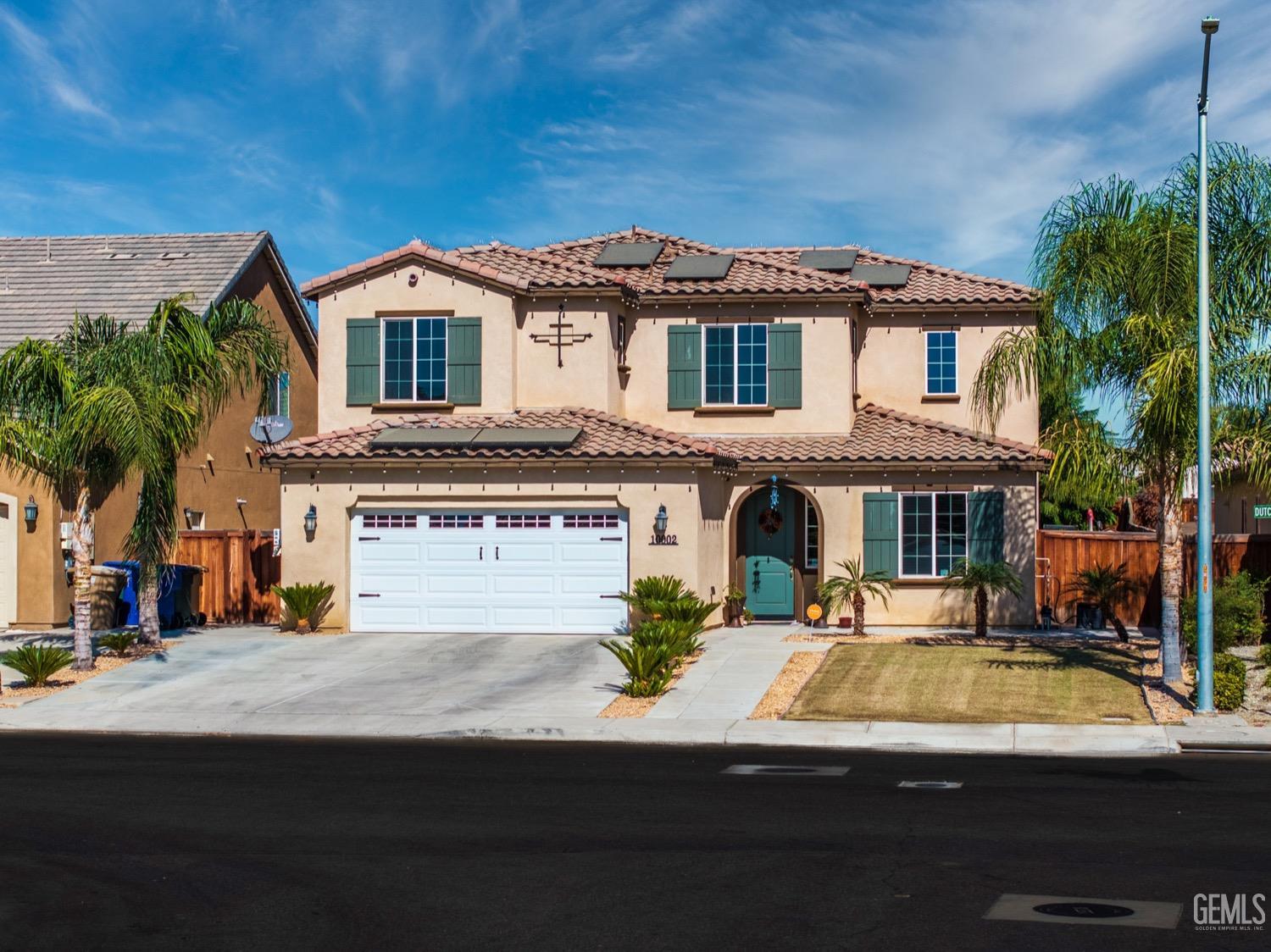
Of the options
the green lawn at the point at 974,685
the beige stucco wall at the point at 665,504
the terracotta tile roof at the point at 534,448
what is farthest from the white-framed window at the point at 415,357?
the green lawn at the point at 974,685

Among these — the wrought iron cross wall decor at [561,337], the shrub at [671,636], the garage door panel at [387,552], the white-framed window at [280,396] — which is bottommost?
the shrub at [671,636]

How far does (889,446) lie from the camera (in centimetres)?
2594

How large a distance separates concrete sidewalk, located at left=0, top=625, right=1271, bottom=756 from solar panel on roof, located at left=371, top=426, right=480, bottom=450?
3.30 m

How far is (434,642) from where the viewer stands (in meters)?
23.6

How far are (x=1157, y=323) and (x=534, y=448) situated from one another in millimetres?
10509

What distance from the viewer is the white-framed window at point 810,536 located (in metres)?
26.6

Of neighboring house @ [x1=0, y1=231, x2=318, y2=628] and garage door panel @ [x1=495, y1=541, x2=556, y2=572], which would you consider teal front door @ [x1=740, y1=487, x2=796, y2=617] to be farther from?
neighboring house @ [x1=0, y1=231, x2=318, y2=628]

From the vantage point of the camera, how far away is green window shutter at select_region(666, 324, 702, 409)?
2747cm

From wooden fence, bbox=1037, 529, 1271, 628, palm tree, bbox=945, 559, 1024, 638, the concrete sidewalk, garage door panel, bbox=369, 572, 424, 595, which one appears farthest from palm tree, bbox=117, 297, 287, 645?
wooden fence, bbox=1037, 529, 1271, 628

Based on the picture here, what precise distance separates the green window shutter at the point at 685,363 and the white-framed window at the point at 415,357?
4385 mm

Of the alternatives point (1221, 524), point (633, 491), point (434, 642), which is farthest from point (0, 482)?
point (1221, 524)

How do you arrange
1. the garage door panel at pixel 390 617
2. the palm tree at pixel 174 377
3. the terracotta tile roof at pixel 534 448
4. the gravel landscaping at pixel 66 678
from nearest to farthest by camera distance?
the gravel landscaping at pixel 66 678 < the palm tree at pixel 174 377 < the terracotta tile roof at pixel 534 448 < the garage door panel at pixel 390 617

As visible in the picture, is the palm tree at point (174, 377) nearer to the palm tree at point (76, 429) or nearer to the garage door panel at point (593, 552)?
the palm tree at point (76, 429)

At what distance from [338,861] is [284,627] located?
15.8 meters
